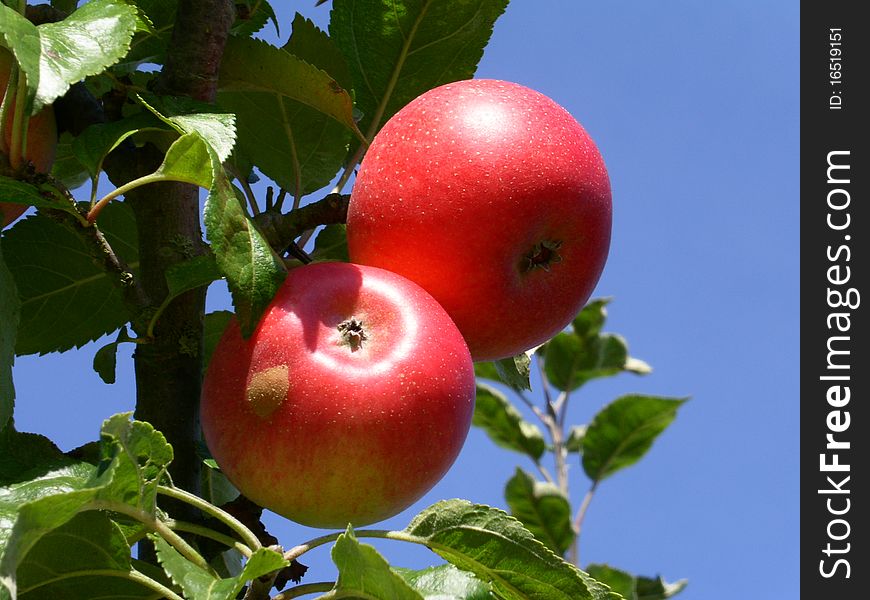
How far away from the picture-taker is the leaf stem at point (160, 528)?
85 cm

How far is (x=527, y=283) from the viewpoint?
1.06 m

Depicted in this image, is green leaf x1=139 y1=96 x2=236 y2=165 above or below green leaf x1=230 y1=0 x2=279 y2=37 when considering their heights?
below

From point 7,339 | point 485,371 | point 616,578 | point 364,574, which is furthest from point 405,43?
point 485,371

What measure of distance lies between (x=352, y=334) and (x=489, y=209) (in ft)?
0.58

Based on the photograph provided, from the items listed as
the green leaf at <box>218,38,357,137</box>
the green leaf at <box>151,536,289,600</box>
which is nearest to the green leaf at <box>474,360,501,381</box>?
the green leaf at <box>218,38,357,137</box>

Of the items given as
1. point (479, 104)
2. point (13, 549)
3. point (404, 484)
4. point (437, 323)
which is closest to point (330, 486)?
point (404, 484)

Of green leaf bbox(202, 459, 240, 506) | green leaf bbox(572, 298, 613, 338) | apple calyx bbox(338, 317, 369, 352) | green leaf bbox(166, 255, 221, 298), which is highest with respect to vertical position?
green leaf bbox(572, 298, 613, 338)

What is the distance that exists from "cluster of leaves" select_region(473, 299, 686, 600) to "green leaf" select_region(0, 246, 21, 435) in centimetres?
301

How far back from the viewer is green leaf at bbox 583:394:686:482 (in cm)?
425

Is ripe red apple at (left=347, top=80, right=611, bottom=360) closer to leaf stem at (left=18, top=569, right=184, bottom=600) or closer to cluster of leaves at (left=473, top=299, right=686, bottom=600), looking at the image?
leaf stem at (left=18, top=569, right=184, bottom=600)

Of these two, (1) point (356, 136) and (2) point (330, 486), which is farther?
(1) point (356, 136)
